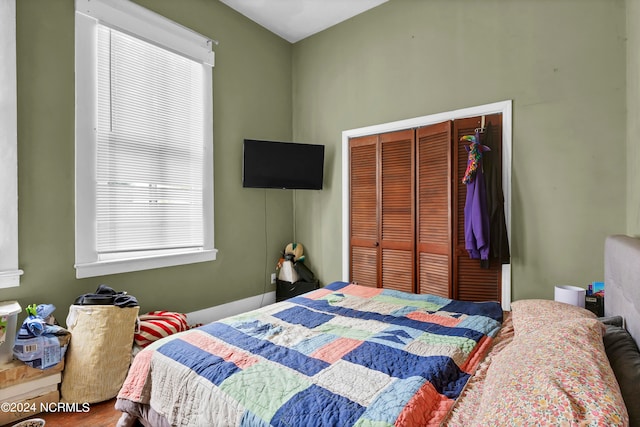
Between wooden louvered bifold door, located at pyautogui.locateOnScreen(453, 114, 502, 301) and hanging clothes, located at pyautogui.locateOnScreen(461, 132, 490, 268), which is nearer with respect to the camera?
hanging clothes, located at pyautogui.locateOnScreen(461, 132, 490, 268)

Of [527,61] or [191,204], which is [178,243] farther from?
[527,61]

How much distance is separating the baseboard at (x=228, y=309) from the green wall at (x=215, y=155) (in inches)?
2.8

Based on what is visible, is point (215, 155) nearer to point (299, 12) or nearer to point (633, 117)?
point (299, 12)

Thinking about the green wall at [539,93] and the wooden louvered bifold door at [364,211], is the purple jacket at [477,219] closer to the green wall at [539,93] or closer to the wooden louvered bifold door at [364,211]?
the green wall at [539,93]

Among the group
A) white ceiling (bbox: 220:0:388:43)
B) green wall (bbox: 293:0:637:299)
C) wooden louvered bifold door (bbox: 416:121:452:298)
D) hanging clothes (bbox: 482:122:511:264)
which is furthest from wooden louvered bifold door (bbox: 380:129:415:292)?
white ceiling (bbox: 220:0:388:43)

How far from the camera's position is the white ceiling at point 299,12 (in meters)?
3.27

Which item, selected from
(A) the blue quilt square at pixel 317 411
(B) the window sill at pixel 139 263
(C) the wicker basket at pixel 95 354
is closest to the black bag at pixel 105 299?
(C) the wicker basket at pixel 95 354

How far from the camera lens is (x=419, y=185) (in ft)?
9.82

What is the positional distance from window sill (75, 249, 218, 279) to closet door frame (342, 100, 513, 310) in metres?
1.45

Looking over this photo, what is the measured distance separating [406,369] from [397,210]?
2022mm

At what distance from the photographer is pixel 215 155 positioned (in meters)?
3.27

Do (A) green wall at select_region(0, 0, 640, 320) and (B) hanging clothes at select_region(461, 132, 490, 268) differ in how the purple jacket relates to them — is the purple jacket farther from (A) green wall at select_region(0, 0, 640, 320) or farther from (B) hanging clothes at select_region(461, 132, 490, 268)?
(A) green wall at select_region(0, 0, 640, 320)

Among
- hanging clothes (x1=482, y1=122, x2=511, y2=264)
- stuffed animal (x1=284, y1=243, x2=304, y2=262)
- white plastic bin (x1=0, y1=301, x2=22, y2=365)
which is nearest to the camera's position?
white plastic bin (x1=0, y1=301, x2=22, y2=365)

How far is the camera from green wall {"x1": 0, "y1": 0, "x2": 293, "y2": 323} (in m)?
2.16
